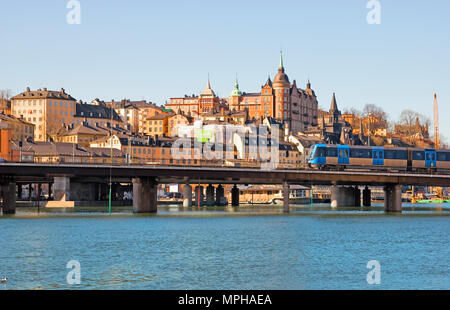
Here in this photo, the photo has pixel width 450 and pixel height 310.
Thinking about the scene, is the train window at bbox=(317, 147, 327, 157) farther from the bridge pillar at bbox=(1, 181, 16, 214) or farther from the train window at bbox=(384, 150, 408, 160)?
the bridge pillar at bbox=(1, 181, 16, 214)

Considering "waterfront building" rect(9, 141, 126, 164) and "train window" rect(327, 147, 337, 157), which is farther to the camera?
"waterfront building" rect(9, 141, 126, 164)

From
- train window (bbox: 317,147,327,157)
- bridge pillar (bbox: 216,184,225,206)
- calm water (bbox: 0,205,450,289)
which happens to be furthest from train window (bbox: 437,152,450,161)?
bridge pillar (bbox: 216,184,225,206)

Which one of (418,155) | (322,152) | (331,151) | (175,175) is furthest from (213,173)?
(418,155)

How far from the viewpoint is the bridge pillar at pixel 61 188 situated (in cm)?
12706

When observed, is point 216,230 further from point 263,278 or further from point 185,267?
point 263,278

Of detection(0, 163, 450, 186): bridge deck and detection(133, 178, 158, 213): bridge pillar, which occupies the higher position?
detection(0, 163, 450, 186): bridge deck

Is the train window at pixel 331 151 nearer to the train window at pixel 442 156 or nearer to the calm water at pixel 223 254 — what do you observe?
the train window at pixel 442 156

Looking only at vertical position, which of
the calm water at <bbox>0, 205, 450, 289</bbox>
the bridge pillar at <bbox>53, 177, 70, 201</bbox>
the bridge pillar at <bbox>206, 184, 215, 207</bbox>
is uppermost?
the bridge pillar at <bbox>53, 177, 70, 201</bbox>

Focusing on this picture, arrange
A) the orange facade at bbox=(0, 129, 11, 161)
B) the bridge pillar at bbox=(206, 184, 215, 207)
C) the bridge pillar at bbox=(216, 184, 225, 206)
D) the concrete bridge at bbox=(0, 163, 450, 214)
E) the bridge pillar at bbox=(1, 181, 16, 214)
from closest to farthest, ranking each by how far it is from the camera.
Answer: the concrete bridge at bbox=(0, 163, 450, 214) < the bridge pillar at bbox=(1, 181, 16, 214) < the orange facade at bbox=(0, 129, 11, 161) < the bridge pillar at bbox=(206, 184, 215, 207) < the bridge pillar at bbox=(216, 184, 225, 206)

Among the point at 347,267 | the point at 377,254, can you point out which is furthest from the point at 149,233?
the point at 347,267

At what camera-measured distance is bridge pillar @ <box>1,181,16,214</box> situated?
114 m

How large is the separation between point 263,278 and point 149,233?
33.5 meters

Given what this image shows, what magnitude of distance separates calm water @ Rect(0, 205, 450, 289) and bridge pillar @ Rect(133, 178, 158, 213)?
18.4 meters
